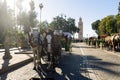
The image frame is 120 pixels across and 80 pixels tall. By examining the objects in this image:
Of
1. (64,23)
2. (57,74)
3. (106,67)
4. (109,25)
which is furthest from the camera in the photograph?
(109,25)

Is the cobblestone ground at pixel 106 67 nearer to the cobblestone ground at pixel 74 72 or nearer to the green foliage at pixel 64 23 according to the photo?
the cobblestone ground at pixel 74 72

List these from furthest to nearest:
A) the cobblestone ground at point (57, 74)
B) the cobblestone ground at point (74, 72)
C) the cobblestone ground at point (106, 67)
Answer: the cobblestone ground at point (106, 67)
the cobblestone ground at point (74, 72)
the cobblestone ground at point (57, 74)

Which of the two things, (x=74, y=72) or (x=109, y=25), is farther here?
(x=109, y=25)

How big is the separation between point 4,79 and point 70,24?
416ft

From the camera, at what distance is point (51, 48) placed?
54.4ft

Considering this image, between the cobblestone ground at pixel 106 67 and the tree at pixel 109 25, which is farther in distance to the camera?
the tree at pixel 109 25

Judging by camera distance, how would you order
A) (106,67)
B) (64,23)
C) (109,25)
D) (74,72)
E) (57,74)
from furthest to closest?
(109,25), (64,23), (106,67), (74,72), (57,74)

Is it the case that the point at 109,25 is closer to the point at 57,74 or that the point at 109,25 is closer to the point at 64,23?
the point at 64,23


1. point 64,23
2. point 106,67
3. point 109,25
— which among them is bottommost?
point 106,67

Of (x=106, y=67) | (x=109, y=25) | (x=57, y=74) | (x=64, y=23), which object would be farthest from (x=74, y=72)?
(x=109, y=25)

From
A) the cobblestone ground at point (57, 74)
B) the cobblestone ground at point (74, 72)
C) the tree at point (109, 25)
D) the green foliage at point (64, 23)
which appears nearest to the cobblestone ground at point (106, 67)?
the cobblestone ground at point (74, 72)

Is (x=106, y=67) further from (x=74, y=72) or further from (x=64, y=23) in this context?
(x=64, y=23)

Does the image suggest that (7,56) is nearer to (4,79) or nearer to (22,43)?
(4,79)

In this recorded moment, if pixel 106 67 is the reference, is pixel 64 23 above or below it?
above
